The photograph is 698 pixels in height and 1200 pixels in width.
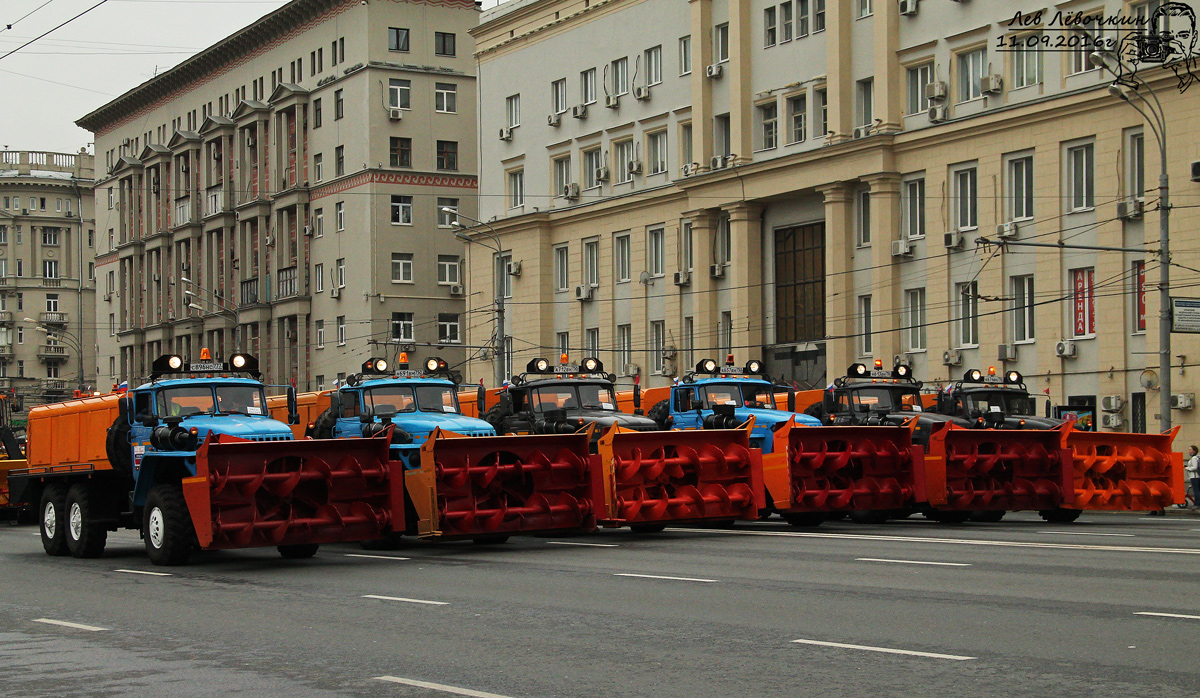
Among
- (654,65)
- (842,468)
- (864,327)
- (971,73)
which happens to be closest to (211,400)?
(842,468)

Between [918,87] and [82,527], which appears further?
[918,87]

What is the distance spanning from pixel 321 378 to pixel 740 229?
3131cm

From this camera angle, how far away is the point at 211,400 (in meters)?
21.3

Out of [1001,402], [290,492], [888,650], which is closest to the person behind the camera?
[888,650]

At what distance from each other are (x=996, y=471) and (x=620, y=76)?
120 ft

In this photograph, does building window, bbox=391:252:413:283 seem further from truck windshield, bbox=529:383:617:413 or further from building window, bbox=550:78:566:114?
truck windshield, bbox=529:383:617:413

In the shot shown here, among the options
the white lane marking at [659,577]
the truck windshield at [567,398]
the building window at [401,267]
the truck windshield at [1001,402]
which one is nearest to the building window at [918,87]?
the truck windshield at [1001,402]

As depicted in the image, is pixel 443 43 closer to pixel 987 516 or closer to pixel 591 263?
pixel 591 263

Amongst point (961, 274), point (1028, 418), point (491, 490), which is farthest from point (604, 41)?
point (491, 490)

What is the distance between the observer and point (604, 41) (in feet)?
193

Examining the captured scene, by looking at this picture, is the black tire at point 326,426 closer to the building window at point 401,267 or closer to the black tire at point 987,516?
the black tire at point 987,516

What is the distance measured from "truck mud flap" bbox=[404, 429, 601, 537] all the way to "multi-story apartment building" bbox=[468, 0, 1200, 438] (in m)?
19.2

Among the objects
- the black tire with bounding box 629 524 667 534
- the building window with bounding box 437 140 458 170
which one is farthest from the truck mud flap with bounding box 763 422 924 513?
the building window with bounding box 437 140 458 170

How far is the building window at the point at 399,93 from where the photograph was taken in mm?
72875
